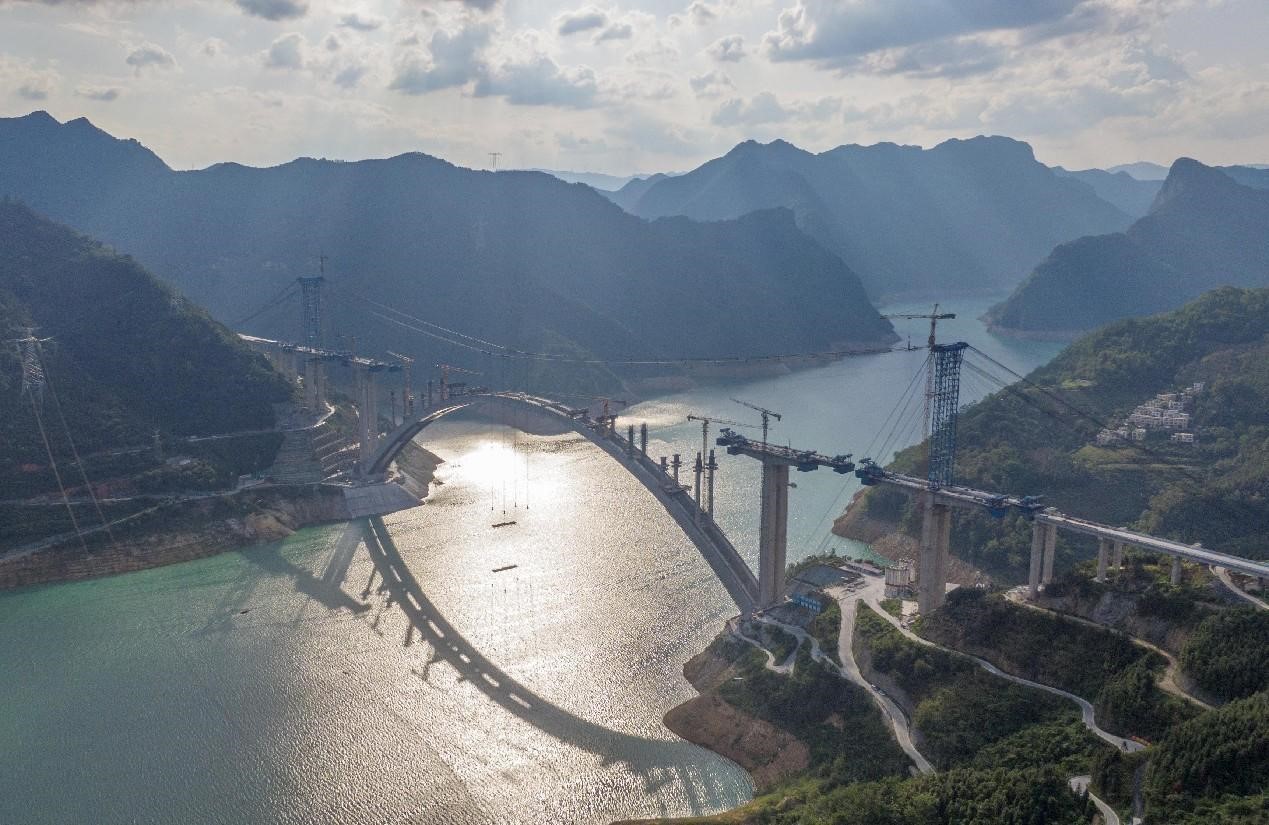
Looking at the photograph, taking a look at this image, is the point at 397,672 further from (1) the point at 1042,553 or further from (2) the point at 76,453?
(2) the point at 76,453

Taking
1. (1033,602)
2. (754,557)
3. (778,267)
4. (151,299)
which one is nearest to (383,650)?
(754,557)

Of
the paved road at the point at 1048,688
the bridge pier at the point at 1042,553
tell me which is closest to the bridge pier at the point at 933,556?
the paved road at the point at 1048,688

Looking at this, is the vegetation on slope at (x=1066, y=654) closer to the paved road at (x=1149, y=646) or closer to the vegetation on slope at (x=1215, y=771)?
the paved road at (x=1149, y=646)

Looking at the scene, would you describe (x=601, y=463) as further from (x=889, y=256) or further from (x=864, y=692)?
(x=889, y=256)

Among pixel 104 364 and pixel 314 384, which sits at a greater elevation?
pixel 104 364

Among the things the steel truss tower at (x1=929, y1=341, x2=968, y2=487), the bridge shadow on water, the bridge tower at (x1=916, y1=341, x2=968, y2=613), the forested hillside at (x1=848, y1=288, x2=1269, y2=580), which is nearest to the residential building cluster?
the forested hillside at (x1=848, y1=288, x2=1269, y2=580)

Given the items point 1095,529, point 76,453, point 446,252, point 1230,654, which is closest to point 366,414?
point 76,453

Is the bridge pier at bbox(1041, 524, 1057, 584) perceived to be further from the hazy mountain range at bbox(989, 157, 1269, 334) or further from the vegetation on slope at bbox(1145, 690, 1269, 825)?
the hazy mountain range at bbox(989, 157, 1269, 334)
